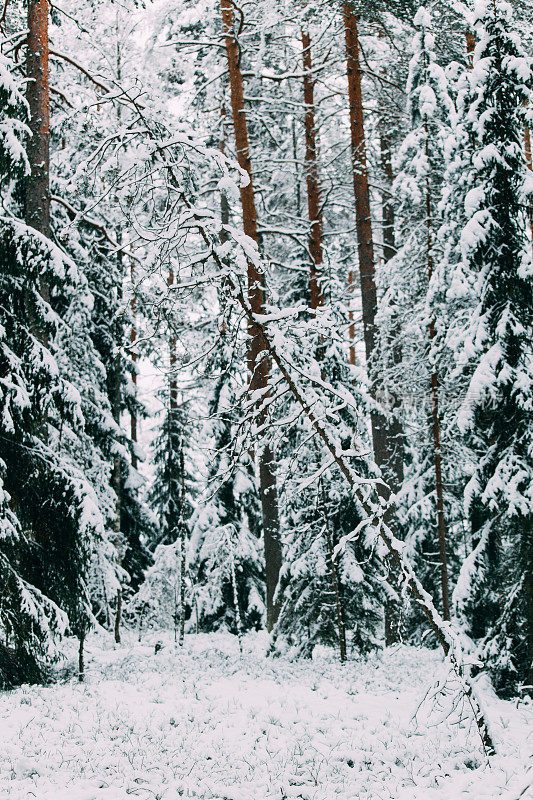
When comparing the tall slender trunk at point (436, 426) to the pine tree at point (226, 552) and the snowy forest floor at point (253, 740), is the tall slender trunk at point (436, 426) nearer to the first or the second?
the snowy forest floor at point (253, 740)

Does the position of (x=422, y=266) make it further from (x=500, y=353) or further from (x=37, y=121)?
(x=37, y=121)

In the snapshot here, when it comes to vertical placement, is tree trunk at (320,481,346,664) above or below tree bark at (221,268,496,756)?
below

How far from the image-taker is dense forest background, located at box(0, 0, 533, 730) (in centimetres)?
579

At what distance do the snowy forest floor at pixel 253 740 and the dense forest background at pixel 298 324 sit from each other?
1007mm

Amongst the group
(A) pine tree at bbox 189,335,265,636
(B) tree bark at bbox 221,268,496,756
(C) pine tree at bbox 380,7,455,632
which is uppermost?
(C) pine tree at bbox 380,7,455,632

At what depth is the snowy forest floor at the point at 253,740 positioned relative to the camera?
5.78 metres

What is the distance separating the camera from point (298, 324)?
17.9 feet

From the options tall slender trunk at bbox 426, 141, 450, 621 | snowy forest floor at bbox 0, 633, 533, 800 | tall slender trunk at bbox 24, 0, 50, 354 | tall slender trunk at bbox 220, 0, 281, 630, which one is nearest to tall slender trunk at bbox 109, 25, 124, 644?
tall slender trunk at bbox 220, 0, 281, 630

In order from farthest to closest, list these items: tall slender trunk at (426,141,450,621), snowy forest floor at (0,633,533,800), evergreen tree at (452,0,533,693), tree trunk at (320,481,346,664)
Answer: tall slender trunk at (426,141,450,621)
tree trunk at (320,481,346,664)
evergreen tree at (452,0,533,693)
snowy forest floor at (0,633,533,800)

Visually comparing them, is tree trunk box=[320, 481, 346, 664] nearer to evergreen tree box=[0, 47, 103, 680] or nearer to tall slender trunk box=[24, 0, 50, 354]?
evergreen tree box=[0, 47, 103, 680]

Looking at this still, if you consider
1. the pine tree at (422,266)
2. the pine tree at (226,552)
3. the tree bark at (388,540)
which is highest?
the pine tree at (422,266)

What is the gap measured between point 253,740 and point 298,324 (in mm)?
4739

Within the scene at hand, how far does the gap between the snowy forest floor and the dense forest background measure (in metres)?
1.01

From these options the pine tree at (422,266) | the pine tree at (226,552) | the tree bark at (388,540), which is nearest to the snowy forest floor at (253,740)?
the tree bark at (388,540)
